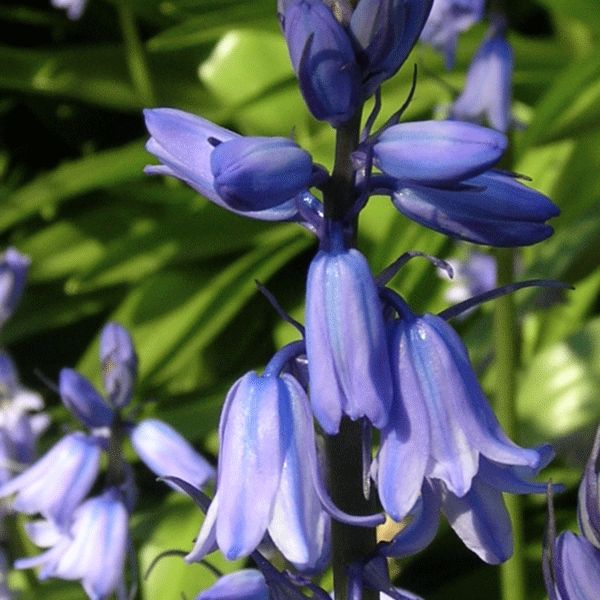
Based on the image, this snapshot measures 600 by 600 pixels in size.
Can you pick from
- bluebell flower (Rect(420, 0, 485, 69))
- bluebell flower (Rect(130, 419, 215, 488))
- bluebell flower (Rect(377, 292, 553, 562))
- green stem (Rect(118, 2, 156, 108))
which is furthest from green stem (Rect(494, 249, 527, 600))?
green stem (Rect(118, 2, 156, 108))

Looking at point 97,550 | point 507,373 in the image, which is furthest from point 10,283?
point 507,373

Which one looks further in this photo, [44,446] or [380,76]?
[44,446]

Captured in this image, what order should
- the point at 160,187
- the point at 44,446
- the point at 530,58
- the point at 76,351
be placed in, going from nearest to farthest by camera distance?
the point at 44,446 < the point at 530,58 < the point at 160,187 < the point at 76,351

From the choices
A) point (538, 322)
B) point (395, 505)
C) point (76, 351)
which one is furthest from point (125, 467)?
point (76, 351)

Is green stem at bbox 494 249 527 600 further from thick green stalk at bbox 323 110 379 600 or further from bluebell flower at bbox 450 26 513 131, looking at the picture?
thick green stalk at bbox 323 110 379 600

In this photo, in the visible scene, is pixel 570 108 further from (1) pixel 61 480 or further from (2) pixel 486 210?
(2) pixel 486 210

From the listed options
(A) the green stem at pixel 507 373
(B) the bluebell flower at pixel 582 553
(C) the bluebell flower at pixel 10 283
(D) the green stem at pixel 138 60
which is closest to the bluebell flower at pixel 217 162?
(B) the bluebell flower at pixel 582 553

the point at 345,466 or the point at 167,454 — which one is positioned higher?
the point at 345,466

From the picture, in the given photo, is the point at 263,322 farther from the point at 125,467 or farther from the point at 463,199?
the point at 463,199
